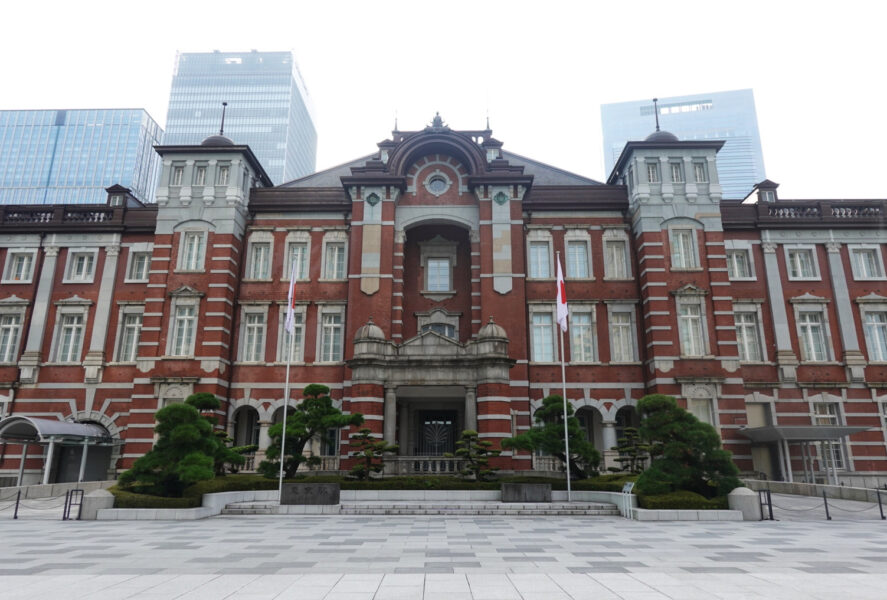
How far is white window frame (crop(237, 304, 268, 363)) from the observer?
2695cm

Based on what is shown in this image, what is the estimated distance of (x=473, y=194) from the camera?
91.9ft

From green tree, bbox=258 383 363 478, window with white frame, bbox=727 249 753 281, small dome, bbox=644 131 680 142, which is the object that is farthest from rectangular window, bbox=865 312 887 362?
green tree, bbox=258 383 363 478

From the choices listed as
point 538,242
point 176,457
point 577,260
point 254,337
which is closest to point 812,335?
point 577,260

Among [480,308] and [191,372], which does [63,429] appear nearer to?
[191,372]

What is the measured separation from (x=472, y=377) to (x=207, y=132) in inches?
3639

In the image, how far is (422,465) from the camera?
22938 millimetres

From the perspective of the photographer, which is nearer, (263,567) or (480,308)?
(263,567)

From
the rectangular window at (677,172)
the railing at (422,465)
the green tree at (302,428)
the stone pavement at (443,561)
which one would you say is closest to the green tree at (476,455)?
the railing at (422,465)

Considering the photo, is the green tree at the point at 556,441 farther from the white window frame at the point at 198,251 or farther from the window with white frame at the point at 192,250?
the window with white frame at the point at 192,250

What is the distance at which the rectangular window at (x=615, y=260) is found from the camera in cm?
2770

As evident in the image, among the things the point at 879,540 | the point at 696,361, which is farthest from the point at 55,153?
the point at 879,540

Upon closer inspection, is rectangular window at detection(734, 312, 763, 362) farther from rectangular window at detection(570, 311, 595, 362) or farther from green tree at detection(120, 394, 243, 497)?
green tree at detection(120, 394, 243, 497)

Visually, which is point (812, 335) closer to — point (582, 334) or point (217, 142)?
point (582, 334)

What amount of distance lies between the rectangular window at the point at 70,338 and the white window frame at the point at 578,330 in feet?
78.8
